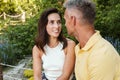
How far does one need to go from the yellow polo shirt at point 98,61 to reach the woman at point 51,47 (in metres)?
1.11

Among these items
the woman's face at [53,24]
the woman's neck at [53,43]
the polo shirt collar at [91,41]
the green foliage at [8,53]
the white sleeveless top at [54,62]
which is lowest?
the green foliage at [8,53]

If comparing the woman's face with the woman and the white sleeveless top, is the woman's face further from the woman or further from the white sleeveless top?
the white sleeveless top

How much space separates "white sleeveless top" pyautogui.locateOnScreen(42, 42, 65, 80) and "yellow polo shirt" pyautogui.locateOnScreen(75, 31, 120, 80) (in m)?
1.18

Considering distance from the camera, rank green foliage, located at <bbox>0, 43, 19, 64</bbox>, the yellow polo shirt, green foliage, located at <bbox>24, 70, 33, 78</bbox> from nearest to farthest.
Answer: the yellow polo shirt → green foliage, located at <bbox>24, 70, 33, 78</bbox> → green foliage, located at <bbox>0, 43, 19, 64</bbox>

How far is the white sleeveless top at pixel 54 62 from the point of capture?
3396mm

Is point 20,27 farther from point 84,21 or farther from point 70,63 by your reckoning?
point 84,21

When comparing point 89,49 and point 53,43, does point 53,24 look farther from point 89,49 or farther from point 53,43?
point 89,49

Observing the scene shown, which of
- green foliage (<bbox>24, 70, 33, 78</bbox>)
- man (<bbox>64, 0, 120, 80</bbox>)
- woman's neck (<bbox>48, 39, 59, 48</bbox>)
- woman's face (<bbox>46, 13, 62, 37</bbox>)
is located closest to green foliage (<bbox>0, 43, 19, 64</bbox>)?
green foliage (<bbox>24, 70, 33, 78</bbox>)

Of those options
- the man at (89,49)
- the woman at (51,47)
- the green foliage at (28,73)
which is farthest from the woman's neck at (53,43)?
the green foliage at (28,73)

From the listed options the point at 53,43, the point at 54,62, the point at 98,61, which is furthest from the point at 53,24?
the point at 98,61

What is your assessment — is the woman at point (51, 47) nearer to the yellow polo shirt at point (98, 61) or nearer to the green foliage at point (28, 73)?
the yellow polo shirt at point (98, 61)

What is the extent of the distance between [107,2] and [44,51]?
4.42 metres

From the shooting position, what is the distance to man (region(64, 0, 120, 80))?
6.78 feet

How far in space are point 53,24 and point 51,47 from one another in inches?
10.7
